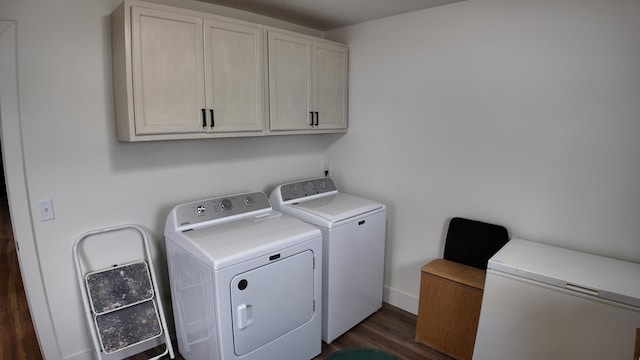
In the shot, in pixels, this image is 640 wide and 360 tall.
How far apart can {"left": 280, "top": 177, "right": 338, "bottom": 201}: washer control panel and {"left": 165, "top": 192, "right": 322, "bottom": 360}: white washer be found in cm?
33

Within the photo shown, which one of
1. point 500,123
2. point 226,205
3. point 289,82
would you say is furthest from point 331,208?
point 500,123

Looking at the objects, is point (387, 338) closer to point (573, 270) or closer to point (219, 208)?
point (573, 270)

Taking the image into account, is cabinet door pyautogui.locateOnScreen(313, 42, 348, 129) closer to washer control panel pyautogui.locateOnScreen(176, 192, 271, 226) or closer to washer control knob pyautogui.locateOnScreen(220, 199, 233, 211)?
washer control panel pyautogui.locateOnScreen(176, 192, 271, 226)

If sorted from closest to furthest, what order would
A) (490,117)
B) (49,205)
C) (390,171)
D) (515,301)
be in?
1. (515,301)
2. (49,205)
3. (490,117)
4. (390,171)

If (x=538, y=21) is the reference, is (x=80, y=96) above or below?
below

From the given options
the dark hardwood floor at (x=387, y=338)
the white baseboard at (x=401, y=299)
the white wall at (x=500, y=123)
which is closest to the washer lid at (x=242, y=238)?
the dark hardwood floor at (x=387, y=338)

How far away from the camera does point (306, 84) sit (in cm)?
272

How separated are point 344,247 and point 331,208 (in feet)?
1.03

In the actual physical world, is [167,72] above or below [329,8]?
below

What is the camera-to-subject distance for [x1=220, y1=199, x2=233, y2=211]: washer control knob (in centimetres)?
237

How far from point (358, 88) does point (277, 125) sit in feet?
3.00

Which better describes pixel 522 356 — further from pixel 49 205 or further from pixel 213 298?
pixel 49 205

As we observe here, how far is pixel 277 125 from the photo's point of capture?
2.58m

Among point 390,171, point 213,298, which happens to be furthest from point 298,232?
point 390,171
